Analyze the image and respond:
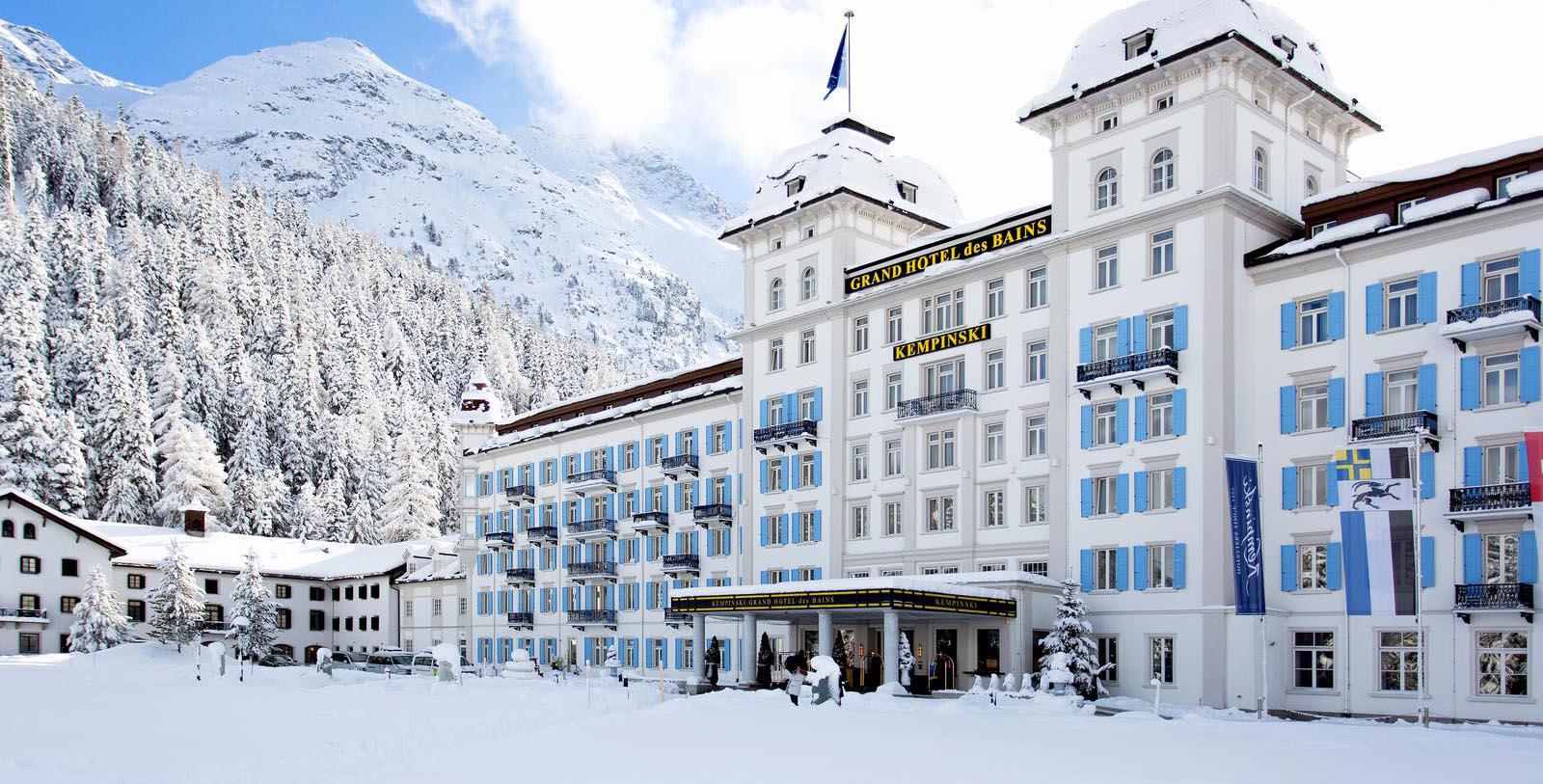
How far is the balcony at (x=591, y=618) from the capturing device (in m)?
72.9

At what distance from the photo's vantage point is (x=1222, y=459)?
4359 cm

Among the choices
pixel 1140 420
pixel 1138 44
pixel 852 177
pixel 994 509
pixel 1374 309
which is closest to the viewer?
pixel 1374 309

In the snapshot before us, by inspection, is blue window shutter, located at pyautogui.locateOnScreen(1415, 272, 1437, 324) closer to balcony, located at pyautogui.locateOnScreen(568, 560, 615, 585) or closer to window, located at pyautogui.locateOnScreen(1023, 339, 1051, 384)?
window, located at pyautogui.locateOnScreen(1023, 339, 1051, 384)

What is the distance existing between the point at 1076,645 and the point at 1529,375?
51.5ft

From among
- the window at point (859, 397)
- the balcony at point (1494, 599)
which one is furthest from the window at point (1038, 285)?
the balcony at point (1494, 599)

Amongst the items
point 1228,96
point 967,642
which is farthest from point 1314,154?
point 967,642

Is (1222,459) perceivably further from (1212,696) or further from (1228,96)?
(1228,96)

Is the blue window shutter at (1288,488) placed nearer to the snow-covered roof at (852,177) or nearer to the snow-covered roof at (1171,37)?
the snow-covered roof at (1171,37)

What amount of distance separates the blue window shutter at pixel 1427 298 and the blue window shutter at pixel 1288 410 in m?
4.65

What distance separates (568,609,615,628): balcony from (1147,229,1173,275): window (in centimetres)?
3793

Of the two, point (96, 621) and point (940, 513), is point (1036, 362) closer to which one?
point (940, 513)

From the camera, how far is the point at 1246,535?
130ft

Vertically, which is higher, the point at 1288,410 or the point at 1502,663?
the point at 1288,410

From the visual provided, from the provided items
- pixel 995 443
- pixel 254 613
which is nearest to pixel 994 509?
pixel 995 443
